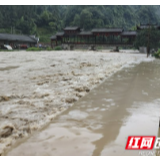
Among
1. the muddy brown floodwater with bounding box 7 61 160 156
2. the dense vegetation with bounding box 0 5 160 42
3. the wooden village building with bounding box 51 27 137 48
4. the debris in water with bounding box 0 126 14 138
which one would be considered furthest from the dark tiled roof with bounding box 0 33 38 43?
the debris in water with bounding box 0 126 14 138

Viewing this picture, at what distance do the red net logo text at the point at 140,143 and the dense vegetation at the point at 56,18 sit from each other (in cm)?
5718

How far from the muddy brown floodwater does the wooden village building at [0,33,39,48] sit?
125 ft

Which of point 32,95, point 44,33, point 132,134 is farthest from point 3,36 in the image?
point 132,134

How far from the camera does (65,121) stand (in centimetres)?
314

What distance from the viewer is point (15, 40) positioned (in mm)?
41094

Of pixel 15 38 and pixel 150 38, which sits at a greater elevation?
pixel 150 38

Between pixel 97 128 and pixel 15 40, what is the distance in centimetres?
4127

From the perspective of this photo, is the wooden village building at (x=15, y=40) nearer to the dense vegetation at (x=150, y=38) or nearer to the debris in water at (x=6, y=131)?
the dense vegetation at (x=150, y=38)

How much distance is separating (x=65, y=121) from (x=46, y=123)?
28 centimetres

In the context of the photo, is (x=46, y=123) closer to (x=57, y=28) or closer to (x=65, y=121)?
(x=65, y=121)

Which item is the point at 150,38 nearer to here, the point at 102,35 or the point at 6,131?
the point at 102,35

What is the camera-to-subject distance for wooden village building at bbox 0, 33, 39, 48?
39.4m

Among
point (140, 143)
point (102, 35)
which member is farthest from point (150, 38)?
point (140, 143)

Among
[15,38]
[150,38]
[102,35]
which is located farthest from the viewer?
[102,35]
